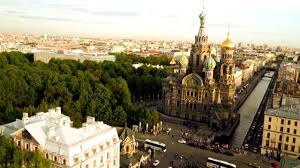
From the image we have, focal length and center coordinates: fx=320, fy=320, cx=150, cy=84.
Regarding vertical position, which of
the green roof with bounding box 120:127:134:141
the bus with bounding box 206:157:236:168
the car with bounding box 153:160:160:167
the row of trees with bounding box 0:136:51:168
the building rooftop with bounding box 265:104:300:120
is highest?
the building rooftop with bounding box 265:104:300:120

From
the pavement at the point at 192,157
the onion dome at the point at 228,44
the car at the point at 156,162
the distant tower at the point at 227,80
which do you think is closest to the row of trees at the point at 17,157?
the car at the point at 156,162

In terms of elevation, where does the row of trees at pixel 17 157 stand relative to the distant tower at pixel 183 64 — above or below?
below

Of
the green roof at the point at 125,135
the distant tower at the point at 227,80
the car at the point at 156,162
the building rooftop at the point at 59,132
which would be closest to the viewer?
the building rooftop at the point at 59,132

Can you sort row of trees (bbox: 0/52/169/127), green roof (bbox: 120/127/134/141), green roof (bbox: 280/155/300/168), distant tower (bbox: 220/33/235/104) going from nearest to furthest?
green roof (bbox: 280/155/300/168) → green roof (bbox: 120/127/134/141) → row of trees (bbox: 0/52/169/127) → distant tower (bbox: 220/33/235/104)

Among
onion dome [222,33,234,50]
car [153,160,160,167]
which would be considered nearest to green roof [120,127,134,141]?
car [153,160,160,167]

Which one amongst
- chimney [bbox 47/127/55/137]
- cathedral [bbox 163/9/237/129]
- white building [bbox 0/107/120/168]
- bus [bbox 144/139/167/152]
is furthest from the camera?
cathedral [bbox 163/9/237/129]

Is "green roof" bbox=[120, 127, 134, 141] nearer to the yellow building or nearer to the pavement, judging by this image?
the pavement

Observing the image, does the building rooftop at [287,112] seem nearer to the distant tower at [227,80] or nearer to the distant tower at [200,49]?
the distant tower at [227,80]
